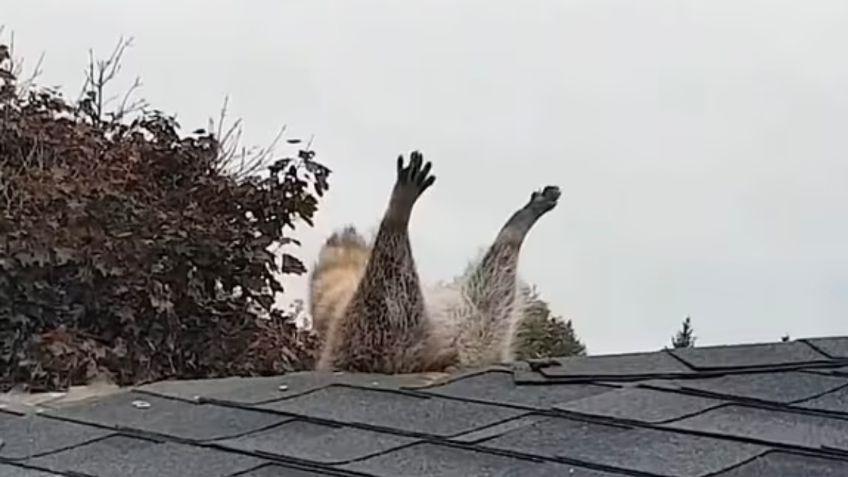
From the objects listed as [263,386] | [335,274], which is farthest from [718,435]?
[335,274]

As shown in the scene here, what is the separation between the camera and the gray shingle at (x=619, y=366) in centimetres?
184

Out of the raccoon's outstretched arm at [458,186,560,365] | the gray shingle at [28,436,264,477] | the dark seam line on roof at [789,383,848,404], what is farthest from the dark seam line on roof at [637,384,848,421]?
the raccoon's outstretched arm at [458,186,560,365]

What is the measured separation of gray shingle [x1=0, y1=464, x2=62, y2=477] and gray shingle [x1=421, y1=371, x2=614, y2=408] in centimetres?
58

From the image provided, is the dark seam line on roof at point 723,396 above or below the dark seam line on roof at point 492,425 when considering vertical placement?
above

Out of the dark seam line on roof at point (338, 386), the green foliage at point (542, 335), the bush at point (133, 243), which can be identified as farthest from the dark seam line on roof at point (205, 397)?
the bush at point (133, 243)

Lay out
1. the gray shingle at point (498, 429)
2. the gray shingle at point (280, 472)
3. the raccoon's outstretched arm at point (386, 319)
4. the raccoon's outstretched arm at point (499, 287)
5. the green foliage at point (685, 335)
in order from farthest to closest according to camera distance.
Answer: the green foliage at point (685, 335), the raccoon's outstretched arm at point (499, 287), the raccoon's outstretched arm at point (386, 319), the gray shingle at point (498, 429), the gray shingle at point (280, 472)

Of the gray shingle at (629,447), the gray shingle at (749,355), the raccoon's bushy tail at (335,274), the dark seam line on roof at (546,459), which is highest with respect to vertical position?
the raccoon's bushy tail at (335,274)

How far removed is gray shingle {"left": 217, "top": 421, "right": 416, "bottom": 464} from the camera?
1547 millimetres

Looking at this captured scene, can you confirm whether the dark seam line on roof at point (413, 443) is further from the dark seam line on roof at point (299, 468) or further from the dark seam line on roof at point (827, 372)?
the dark seam line on roof at point (827, 372)

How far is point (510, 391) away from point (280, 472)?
45 cm

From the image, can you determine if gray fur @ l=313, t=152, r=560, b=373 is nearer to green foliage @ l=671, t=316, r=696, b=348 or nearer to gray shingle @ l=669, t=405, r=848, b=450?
green foliage @ l=671, t=316, r=696, b=348

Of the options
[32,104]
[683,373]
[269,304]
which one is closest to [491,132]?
[269,304]

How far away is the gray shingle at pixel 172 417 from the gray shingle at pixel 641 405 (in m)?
0.43

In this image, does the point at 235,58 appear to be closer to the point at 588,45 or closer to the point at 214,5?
the point at 214,5
